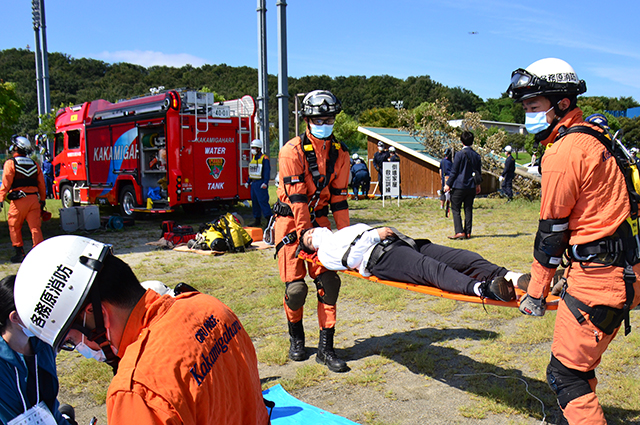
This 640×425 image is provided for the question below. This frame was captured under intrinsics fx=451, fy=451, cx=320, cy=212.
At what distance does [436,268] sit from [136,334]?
8.48 feet

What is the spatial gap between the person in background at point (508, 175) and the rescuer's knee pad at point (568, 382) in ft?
52.1

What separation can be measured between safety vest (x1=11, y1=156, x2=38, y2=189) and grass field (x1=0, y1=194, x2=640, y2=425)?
10.6 feet

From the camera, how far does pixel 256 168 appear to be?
40.6 feet

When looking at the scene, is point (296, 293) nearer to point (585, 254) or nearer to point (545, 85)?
point (585, 254)

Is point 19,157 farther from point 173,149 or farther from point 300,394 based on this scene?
point 300,394

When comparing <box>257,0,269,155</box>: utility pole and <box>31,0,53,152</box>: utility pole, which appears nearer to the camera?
<box>257,0,269,155</box>: utility pole

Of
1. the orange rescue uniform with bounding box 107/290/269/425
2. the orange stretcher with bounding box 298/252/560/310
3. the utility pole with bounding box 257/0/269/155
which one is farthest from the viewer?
the utility pole with bounding box 257/0/269/155

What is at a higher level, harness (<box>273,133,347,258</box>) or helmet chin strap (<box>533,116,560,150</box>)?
helmet chin strap (<box>533,116,560,150</box>)

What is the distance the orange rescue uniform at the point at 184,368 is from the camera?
127cm

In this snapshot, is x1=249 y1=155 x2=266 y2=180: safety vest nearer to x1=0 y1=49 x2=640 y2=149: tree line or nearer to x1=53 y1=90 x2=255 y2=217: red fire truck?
x1=53 y1=90 x2=255 y2=217: red fire truck

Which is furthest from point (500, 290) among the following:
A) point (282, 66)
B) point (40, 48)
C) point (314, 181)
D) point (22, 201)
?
point (40, 48)

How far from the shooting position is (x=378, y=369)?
429 cm

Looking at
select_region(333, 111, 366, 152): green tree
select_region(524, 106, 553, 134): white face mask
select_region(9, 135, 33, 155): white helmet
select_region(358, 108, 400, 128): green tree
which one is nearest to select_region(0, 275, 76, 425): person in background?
select_region(524, 106, 553, 134): white face mask

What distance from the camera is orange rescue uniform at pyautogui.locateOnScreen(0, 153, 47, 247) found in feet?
27.9
